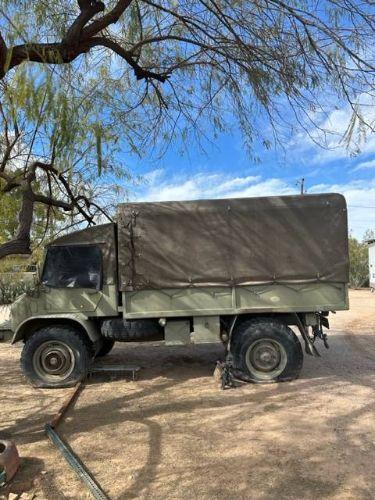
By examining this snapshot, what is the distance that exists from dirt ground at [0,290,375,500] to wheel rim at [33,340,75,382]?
353mm

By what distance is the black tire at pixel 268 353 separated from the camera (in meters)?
7.92

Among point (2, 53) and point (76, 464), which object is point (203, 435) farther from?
point (2, 53)

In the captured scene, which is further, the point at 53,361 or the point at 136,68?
the point at 53,361

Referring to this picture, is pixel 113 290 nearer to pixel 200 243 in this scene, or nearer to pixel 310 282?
pixel 200 243

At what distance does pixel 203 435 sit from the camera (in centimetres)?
554

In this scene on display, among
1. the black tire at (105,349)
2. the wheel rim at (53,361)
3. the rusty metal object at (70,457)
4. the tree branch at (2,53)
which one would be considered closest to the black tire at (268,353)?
the wheel rim at (53,361)

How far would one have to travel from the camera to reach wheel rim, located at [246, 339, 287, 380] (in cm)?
795

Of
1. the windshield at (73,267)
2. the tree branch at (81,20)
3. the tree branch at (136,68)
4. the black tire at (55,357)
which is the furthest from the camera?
the windshield at (73,267)

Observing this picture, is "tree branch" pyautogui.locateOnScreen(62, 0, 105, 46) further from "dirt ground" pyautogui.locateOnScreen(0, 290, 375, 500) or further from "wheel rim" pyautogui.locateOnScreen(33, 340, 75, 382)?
"wheel rim" pyautogui.locateOnScreen(33, 340, 75, 382)

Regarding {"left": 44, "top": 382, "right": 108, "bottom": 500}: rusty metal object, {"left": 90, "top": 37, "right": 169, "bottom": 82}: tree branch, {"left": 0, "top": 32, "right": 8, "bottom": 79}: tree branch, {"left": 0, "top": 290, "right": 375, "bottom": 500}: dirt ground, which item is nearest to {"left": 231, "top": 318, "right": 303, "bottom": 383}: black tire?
{"left": 0, "top": 290, "right": 375, "bottom": 500}: dirt ground

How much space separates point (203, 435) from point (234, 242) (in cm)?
330

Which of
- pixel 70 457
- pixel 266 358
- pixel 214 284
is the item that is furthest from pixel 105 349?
pixel 70 457

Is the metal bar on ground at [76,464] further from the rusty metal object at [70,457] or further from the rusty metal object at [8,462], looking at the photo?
the rusty metal object at [8,462]

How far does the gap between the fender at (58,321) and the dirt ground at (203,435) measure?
31.3 inches
